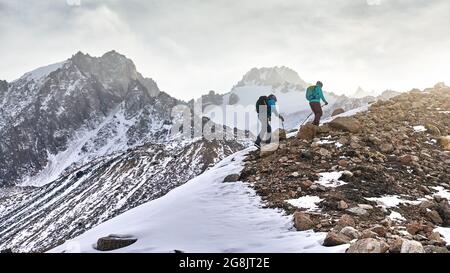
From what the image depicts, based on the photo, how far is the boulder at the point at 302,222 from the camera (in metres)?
10.1

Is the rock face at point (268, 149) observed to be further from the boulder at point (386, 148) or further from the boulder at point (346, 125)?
the boulder at point (386, 148)

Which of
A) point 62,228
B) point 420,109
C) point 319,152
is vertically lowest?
point 62,228

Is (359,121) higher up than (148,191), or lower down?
higher up

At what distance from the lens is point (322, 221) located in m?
10.3

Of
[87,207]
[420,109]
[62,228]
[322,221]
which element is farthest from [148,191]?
[322,221]

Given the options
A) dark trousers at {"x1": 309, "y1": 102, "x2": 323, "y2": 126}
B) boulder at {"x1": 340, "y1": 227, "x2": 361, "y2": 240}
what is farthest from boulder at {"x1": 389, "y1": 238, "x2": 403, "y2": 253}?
dark trousers at {"x1": 309, "y1": 102, "x2": 323, "y2": 126}

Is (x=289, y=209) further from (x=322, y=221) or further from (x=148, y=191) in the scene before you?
(x=148, y=191)

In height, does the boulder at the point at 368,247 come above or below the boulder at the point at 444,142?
below

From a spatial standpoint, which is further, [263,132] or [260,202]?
[263,132]

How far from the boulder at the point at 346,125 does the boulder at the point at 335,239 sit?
11.3m

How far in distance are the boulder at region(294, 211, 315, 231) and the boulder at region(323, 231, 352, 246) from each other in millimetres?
1392

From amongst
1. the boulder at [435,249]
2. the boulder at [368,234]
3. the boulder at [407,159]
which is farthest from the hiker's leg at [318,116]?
the boulder at [435,249]
